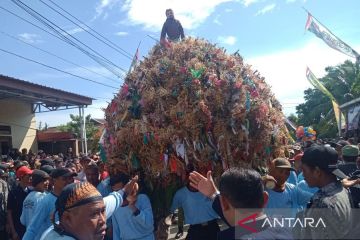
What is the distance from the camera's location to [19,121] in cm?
1758

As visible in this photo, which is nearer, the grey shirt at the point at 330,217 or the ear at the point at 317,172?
the grey shirt at the point at 330,217

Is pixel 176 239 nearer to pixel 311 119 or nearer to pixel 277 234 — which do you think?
pixel 277 234

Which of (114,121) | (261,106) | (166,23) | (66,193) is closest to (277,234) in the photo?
(66,193)

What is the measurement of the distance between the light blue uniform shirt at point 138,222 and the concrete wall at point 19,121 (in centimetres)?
1433

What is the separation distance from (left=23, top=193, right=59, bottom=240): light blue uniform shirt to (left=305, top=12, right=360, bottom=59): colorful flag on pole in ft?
39.0

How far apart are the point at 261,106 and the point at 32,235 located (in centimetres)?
257

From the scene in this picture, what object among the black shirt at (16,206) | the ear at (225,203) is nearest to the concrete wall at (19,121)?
the black shirt at (16,206)

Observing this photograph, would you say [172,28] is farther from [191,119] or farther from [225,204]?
[225,204]

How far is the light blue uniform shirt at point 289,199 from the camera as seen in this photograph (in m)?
3.80

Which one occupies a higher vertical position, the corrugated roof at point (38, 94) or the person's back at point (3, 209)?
the corrugated roof at point (38, 94)

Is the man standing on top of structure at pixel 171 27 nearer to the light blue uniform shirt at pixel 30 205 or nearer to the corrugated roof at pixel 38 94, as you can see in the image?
the light blue uniform shirt at pixel 30 205

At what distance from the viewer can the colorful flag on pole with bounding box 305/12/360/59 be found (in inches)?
514

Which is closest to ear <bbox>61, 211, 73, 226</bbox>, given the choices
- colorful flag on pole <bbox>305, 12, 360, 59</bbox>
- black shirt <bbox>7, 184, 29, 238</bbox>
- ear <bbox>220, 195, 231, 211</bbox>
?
ear <bbox>220, 195, 231, 211</bbox>

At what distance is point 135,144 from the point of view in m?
3.70
